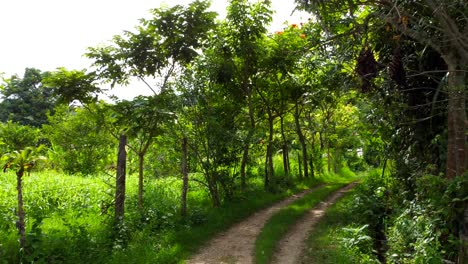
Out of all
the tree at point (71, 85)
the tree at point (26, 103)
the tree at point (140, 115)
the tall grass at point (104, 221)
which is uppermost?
the tree at point (26, 103)

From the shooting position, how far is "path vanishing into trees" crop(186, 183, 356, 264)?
735 centimetres

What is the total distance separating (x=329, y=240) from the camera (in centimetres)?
828

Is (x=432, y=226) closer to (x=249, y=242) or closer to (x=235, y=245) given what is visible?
(x=249, y=242)

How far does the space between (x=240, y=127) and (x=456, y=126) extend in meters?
7.58

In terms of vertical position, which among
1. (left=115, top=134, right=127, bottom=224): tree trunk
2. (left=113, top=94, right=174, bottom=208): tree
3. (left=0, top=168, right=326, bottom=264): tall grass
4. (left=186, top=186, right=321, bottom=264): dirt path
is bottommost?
(left=186, top=186, right=321, bottom=264): dirt path

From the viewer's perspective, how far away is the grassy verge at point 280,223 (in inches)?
299

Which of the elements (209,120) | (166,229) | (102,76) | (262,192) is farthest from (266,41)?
(166,229)

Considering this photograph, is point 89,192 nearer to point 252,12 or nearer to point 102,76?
point 102,76

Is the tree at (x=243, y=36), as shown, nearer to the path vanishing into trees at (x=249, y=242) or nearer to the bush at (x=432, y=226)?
the path vanishing into trees at (x=249, y=242)

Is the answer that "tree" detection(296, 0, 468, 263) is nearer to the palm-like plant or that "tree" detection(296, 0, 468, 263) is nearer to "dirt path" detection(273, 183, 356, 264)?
"dirt path" detection(273, 183, 356, 264)

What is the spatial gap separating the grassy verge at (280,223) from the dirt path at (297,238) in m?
0.14

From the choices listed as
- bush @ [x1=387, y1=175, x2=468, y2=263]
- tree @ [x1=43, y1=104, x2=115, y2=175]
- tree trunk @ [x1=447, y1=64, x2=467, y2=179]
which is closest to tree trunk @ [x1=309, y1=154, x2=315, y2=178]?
tree @ [x1=43, y1=104, x2=115, y2=175]

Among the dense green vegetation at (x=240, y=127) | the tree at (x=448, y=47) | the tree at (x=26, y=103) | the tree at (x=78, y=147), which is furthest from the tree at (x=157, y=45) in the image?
the tree at (x=26, y=103)

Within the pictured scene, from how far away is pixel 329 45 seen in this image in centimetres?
720
